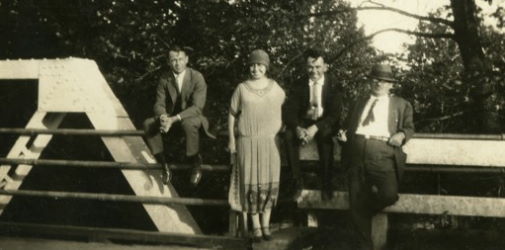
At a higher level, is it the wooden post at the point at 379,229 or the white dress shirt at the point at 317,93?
the white dress shirt at the point at 317,93

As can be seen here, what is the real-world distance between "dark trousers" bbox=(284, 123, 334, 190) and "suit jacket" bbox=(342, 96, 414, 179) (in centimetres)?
19

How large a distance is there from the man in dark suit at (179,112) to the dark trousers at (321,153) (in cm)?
89

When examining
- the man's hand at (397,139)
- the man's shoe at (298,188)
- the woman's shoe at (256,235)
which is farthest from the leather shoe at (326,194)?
the man's hand at (397,139)

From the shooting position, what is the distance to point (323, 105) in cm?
583

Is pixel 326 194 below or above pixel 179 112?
below

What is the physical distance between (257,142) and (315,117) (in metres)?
0.61

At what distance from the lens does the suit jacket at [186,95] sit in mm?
6164

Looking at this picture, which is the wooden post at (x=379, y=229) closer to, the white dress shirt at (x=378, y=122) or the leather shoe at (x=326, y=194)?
the leather shoe at (x=326, y=194)

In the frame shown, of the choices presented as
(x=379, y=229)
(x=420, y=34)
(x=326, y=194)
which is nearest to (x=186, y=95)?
(x=326, y=194)

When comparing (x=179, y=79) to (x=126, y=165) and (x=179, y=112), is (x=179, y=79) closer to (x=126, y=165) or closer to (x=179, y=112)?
(x=179, y=112)

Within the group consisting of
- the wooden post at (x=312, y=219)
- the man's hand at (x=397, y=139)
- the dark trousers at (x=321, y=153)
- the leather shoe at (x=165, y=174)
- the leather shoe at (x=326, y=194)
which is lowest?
the wooden post at (x=312, y=219)

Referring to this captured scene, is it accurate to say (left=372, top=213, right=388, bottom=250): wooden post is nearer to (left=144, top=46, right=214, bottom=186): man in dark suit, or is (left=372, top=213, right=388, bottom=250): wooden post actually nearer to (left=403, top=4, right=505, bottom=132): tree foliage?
(left=144, top=46, right=214, bottom=186): man in dark suit

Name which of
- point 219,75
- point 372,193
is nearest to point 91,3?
point 219,75

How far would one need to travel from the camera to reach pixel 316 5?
32.7 ft
